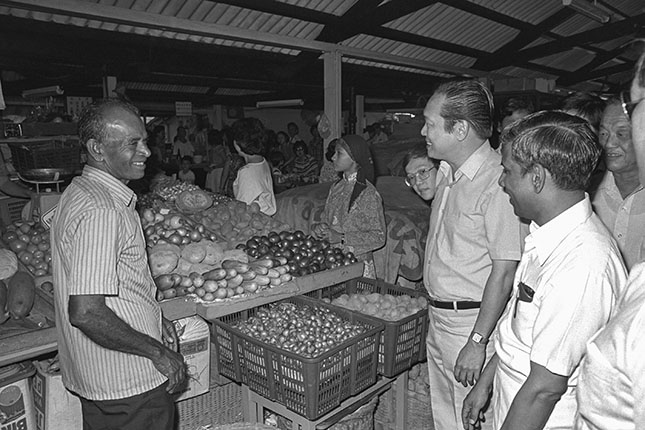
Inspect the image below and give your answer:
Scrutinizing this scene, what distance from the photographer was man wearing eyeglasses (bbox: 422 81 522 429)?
2.06 metres

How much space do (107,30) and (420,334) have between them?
4522mm

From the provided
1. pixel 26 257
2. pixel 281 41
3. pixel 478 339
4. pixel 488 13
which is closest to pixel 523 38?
pixel 488 13

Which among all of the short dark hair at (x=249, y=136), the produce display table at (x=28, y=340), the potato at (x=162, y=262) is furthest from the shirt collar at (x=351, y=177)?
the produce display table at (x=28, y=340)

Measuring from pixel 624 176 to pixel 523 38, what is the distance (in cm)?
817

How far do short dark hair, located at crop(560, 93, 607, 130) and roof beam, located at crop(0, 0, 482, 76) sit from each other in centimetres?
342

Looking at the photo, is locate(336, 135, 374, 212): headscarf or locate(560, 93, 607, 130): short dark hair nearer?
locate(560, 93, 607, 130): short dark hair

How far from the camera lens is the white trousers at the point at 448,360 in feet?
7.54

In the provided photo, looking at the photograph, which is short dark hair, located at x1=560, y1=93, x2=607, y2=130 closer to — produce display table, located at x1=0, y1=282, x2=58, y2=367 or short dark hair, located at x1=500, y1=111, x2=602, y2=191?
short dark hair, located at x1=500, y1=111, x2=602, y2=191

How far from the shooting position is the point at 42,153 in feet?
16.4

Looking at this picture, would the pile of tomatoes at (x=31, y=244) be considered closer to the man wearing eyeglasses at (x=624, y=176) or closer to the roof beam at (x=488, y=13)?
the man wearing eyeglasses at (x=624, y=176)

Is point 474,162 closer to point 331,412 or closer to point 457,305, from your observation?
point 457,305

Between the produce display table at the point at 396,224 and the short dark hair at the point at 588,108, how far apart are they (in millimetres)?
1853

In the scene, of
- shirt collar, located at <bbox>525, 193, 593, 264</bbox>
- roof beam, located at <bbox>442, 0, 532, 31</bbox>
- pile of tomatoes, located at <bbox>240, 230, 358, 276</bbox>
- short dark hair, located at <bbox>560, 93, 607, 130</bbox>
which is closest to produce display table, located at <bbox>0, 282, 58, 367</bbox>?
pile of tomatoes, located at <bbox>240, 230, 358, 276</bbox>

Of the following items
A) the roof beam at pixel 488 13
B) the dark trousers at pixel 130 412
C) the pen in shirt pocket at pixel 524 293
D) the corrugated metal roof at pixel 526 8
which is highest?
the corrugated metal roof at pixel 526 8
